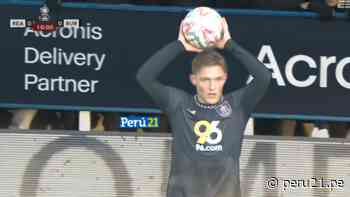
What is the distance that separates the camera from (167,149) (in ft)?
27.2

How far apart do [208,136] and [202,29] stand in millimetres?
615

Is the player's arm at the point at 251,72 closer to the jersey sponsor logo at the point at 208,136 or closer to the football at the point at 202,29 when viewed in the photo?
the football at the point at 202,29

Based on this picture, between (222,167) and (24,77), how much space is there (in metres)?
2.91

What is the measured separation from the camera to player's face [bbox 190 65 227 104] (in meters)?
5.80

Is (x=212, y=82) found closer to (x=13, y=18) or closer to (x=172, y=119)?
(x=172, y=119)

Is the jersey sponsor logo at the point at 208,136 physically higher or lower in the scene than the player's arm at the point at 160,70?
lower

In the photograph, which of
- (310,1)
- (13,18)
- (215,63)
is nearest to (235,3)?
(310,1)
